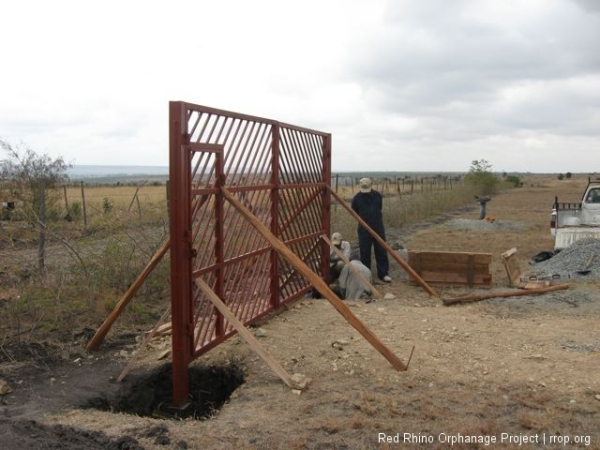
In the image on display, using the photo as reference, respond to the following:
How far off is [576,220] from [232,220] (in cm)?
956

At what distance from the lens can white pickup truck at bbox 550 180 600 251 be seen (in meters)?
11.6

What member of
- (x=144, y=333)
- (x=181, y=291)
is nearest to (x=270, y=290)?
(x=144, y=333)

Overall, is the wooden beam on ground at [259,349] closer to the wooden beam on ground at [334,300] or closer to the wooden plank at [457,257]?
the wooden beam on ground at [334,300]

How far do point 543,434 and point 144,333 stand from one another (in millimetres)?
4451

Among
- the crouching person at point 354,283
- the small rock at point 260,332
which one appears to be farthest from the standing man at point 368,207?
the small rock at point 260,332

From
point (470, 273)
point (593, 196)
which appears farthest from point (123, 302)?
point (593, 196)

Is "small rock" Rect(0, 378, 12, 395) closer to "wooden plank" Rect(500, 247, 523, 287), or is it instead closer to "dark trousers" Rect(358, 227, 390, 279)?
"dark trousers" Rect(358, 227, 390, 279)

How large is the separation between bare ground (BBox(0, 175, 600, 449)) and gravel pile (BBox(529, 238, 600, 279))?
2.10 meters

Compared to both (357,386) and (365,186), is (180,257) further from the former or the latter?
(365,186)

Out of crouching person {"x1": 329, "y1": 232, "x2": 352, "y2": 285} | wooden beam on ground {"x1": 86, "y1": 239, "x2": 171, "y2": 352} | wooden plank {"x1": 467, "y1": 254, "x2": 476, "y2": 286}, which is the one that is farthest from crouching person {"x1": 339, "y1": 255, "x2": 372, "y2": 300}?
wooden beam on ground {"x1": 86, "y1": 239, "x2": 171, "y2": 352}

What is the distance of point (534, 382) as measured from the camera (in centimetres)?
472

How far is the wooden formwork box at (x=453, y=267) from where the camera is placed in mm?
9258

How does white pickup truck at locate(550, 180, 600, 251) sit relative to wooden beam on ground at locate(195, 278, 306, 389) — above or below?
above

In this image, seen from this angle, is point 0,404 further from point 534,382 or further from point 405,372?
point 534,382
